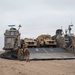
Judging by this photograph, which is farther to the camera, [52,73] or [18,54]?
[18,54]

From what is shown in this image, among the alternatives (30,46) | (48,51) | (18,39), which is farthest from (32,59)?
(18,39)

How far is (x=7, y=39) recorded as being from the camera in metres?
30.4

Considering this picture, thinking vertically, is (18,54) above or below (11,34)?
below

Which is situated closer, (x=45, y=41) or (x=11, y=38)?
(x=45, y=41)

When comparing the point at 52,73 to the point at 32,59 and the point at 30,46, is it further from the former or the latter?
the point at 30,46

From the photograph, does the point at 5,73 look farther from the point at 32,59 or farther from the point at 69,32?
the point at 69,32

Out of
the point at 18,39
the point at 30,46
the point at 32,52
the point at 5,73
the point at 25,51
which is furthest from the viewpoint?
the point at 18,39

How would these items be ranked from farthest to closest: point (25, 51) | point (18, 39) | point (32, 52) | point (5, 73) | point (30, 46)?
point (18, 39)
point (30, 46)
point (32, 52)
point (25, 51)
point (5, 73)

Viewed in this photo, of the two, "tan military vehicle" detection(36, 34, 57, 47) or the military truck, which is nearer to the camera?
"tan military vehicle" detection(36, 34, 57, 47)

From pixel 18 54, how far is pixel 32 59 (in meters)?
1.68

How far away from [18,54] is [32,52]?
5.56 ft

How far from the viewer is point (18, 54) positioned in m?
23.1

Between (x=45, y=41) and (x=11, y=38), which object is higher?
(x=11, y=38)

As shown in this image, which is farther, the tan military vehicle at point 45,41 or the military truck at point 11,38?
the military truck at point 11,38
